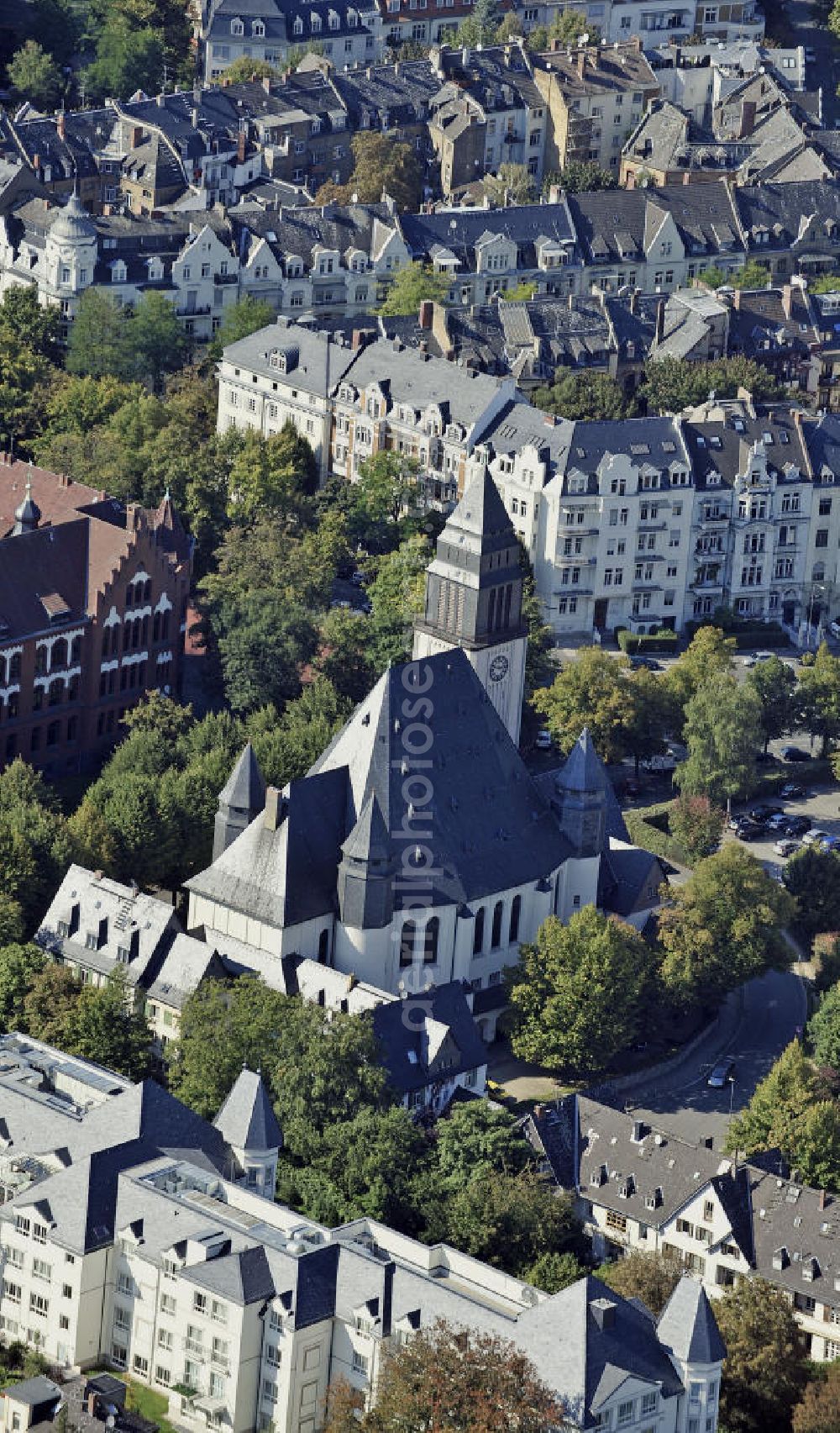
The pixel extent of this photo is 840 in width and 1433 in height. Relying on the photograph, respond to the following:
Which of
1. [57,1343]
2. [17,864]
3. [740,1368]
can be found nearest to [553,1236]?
[740,1368]

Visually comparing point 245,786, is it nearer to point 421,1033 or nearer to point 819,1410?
point 421,1033

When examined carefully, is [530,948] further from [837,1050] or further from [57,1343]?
[57,1343]

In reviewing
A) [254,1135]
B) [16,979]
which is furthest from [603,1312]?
[16,979]

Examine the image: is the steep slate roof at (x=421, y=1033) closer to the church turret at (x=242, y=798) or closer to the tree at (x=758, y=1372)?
the church turret at (x=242, y=798)

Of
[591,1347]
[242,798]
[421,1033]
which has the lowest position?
[421,1033]

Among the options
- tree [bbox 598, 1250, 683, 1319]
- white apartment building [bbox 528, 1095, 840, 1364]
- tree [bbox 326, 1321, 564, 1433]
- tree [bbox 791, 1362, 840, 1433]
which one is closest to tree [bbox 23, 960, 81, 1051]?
white apartment building [bbox 528, 1095, 840, 1364]
